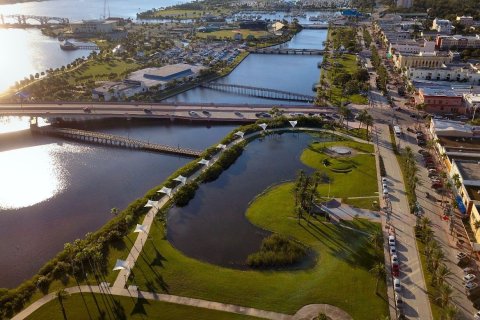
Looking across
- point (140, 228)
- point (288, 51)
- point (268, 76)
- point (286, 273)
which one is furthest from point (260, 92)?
point (286, 273)

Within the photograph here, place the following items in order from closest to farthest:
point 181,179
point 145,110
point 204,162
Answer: point 181,179
point 204,162
point 145,110

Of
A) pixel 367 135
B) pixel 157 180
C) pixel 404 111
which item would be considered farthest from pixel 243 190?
pixel 404 111

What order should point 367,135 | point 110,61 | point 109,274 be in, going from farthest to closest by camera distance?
point 110,61 → point 367,135 → point 109,274

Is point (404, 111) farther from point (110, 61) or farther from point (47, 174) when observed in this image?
point (110, 61)

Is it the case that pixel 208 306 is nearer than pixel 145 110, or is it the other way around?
pixel 208 306

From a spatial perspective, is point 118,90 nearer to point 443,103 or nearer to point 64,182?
point 64,182

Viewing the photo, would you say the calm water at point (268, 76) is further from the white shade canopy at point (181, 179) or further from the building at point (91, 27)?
the building at point (91, 27)

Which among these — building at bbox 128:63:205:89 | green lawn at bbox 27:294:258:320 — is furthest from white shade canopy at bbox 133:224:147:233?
building at bbox 128:63:205:89
